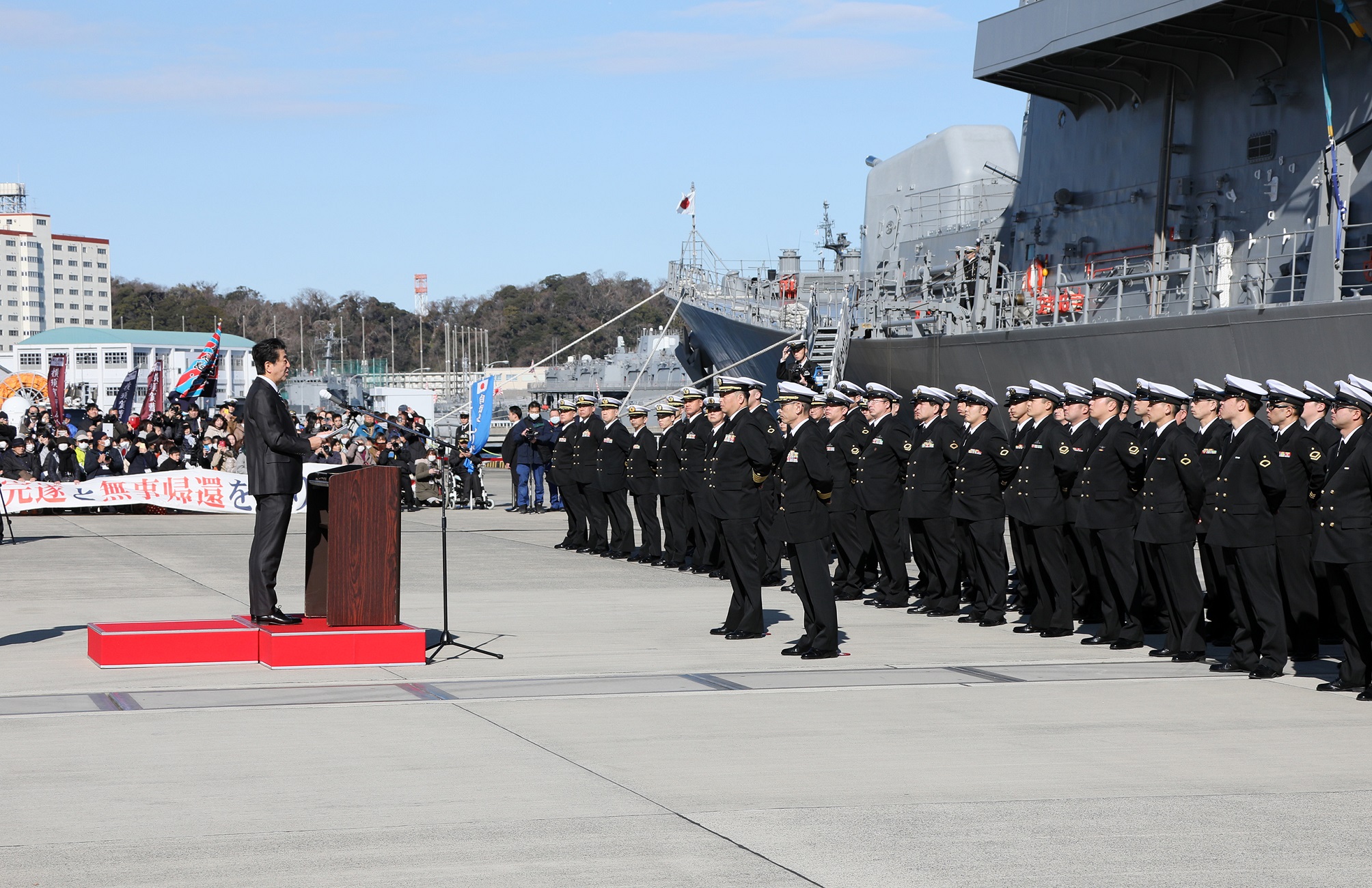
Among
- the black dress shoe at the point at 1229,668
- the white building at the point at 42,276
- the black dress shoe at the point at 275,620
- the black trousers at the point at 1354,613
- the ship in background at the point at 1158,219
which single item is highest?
the white building at the point at 42,276

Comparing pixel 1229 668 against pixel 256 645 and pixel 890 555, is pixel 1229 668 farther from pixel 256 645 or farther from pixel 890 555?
pixel 256 645

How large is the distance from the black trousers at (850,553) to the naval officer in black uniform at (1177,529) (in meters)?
3.29

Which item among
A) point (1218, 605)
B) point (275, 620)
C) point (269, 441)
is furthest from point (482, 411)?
point (1218, 605)

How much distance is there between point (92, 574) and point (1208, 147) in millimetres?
14693

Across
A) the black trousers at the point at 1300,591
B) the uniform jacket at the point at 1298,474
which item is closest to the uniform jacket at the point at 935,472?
the black trousers at the point at 1300,591

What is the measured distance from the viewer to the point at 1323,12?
56.7ft

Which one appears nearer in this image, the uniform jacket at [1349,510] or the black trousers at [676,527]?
the uniform jacket at [1349,510]

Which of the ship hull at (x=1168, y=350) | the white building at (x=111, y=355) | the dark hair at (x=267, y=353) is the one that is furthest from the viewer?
the white building at (x=111, y=355)

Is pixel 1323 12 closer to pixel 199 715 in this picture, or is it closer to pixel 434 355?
pixel 199 715

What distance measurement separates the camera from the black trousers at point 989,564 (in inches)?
412

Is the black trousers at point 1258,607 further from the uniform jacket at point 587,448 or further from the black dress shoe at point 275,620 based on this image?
the uniform jacket at point 587,448

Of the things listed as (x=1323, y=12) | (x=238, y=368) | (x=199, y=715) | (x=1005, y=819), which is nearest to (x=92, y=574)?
(x=199, y=715)

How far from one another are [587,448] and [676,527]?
2.05 metres

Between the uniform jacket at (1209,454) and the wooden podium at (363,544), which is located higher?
the uniform jacket at (1209,454)
